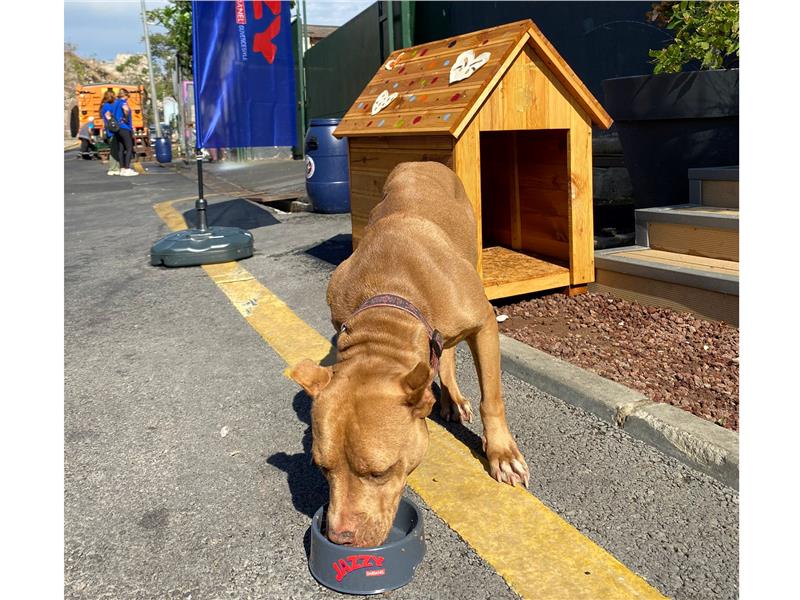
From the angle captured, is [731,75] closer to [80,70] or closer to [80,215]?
[80,215]

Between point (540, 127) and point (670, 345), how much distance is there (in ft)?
6.04

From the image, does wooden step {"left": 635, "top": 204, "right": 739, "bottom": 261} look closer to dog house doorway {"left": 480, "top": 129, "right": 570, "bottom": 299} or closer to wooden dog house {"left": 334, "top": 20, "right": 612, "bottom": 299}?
wooden dog house {"left": 334, "top": 20, "right": 612, "bottom": 299}

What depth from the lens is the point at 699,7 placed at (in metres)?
5.83

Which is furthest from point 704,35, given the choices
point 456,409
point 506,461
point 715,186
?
point 506,461

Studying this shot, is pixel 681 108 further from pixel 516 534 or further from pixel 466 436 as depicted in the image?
pixel 516 534

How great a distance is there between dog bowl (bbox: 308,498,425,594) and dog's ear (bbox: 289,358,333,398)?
0.47 m

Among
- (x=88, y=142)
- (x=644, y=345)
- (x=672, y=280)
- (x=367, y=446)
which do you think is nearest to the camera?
(x=367, y=446)

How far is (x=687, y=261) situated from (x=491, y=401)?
7.92 feet

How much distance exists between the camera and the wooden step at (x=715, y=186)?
5254 millimetres

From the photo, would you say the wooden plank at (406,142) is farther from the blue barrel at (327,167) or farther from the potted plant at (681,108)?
the blue barrel at (327,167)

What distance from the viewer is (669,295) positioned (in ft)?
15.7

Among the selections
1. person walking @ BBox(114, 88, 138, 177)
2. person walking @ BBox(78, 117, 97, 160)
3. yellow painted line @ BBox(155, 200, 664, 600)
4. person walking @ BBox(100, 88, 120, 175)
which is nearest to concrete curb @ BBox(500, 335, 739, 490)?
yellow painted line @ BBox(155, 200, 664, 600)

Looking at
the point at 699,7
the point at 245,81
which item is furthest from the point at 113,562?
the point at 245,81

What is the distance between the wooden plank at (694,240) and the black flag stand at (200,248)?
4.10 metres
